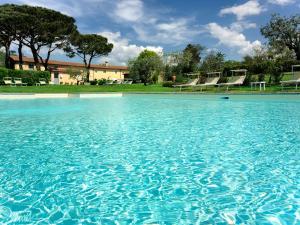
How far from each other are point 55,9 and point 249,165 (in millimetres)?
42541

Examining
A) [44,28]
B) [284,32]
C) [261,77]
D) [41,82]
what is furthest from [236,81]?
[44,28]

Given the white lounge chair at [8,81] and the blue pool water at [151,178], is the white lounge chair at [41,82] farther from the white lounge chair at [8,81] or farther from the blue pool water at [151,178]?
the blue pool water at [151,178]

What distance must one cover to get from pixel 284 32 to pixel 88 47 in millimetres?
30461

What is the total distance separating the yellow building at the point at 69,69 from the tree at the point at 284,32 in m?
29.1

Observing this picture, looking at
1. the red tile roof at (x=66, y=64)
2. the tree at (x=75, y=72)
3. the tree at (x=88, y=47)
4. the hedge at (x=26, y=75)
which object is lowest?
the hedge at (x=26, y=75)

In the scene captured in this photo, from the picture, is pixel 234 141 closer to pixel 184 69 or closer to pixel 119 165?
pixel 119 165

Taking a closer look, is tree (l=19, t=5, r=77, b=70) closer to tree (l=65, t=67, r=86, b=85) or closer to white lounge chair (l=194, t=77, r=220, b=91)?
tree (l=65, t=67, r=86, b=85)

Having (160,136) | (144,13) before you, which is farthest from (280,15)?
(160,136)

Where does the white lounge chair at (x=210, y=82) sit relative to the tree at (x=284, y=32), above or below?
below

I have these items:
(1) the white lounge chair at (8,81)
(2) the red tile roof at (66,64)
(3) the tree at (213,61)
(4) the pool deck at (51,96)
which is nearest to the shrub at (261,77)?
(3) the tree at (213,61)

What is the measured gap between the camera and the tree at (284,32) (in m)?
32.6

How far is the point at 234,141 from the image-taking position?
6137mm

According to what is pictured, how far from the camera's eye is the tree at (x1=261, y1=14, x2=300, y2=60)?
107 ft

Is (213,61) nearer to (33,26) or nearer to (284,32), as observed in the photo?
(284,32)
